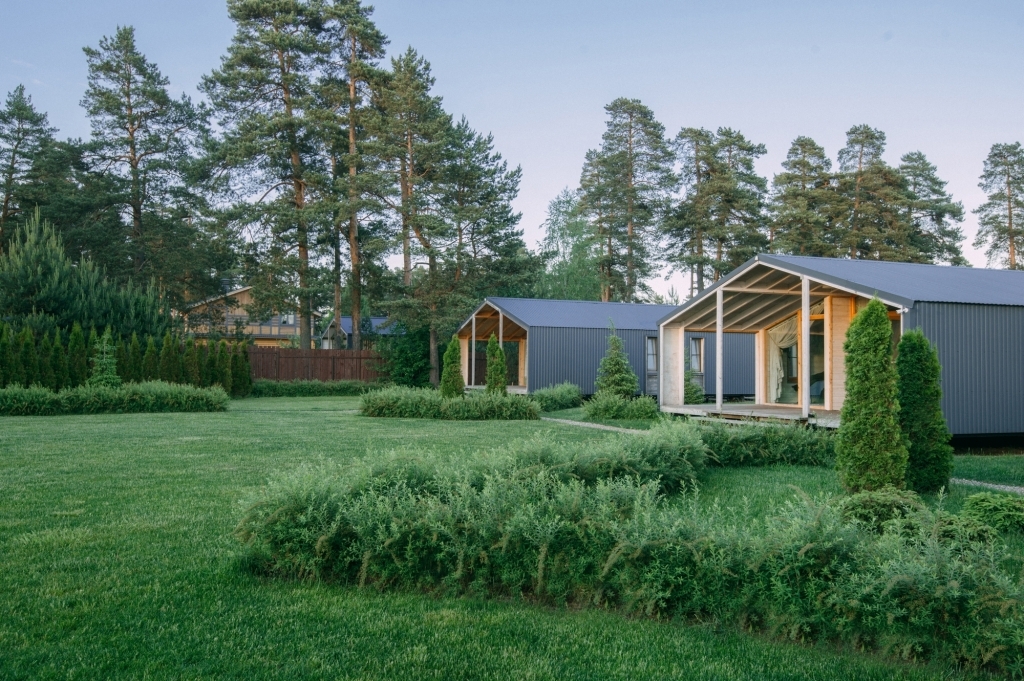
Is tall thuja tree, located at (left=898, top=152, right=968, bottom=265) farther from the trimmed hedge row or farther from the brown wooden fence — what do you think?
the trimmed hedge row

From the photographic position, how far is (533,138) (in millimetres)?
22203

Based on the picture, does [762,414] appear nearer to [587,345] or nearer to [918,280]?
[918,280]

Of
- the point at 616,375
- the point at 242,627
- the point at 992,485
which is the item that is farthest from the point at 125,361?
the point at 992,485

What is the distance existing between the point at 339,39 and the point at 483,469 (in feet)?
91.4

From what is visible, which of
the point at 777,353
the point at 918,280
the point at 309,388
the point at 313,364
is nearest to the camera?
the point at 918,280

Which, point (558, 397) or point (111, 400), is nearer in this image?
point (111, 400)

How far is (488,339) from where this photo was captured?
26.0 m

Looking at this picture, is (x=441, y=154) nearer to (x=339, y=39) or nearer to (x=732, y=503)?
(x=339, y=39)

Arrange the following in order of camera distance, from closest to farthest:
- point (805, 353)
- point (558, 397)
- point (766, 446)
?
point (766, 446)
point (805, 353)
point (558, 397)

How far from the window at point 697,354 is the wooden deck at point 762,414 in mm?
7745

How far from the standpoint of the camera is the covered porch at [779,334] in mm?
12531

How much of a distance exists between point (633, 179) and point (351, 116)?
591 inches

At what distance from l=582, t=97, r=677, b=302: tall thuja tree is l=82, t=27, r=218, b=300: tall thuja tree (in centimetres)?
1886

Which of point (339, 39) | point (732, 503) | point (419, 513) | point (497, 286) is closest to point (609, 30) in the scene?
point (732, 503)
